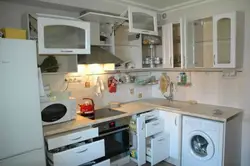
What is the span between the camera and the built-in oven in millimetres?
2418

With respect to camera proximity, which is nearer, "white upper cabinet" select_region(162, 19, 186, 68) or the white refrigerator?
the white refrigerator

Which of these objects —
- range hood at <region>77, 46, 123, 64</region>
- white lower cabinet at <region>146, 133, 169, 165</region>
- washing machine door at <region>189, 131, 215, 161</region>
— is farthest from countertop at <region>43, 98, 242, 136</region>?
range hood at <region>77, 46, 123, 64</region>

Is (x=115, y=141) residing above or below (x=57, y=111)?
below

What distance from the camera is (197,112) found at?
8.34ft

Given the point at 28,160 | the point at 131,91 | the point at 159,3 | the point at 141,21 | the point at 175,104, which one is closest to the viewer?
the point at 28,160

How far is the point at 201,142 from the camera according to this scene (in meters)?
2.61

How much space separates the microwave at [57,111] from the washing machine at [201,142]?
1.49 m

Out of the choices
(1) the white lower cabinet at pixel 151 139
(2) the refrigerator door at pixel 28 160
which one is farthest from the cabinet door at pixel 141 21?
(2) the refrigerator door at pixel 28 160

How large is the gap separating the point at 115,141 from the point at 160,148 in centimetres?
69

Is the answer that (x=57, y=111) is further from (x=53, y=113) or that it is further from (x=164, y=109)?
(x=164, y=109)

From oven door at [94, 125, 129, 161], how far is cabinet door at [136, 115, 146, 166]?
0.16 m

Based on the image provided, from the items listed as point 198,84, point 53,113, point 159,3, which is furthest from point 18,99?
point 198,84

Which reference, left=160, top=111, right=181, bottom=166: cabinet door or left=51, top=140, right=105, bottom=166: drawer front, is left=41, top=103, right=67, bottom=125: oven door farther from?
left=160, top=111, right=181, bottom=166: cabinet door

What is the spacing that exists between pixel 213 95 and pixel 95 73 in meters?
1.78
